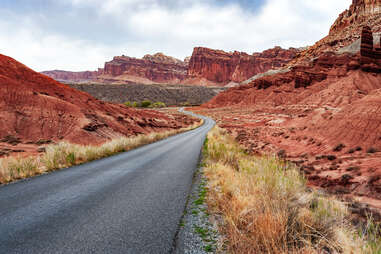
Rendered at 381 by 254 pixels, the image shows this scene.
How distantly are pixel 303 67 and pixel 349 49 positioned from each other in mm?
12769

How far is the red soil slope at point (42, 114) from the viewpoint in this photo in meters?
16.4

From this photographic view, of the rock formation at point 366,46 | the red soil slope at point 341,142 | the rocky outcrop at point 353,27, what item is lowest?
the red soil slope at point 341,142

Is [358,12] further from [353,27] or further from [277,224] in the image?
[277,224]

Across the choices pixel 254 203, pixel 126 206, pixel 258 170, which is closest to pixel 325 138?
pixel 258 170

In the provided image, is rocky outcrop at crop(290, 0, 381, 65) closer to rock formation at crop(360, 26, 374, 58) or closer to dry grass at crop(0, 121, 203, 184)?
rock formation at crop(360, 26, 374, 58)

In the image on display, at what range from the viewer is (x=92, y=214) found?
388cm

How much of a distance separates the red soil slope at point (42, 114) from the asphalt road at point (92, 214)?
416 inches

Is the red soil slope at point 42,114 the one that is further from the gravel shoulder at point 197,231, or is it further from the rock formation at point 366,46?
the rock formation at point 366,46

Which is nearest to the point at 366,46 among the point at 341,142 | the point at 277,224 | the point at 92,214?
the point at 341,142

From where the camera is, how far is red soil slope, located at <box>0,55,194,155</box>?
1636 cm

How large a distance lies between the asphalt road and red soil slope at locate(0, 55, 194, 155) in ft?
34.7

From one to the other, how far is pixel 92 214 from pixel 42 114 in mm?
18435

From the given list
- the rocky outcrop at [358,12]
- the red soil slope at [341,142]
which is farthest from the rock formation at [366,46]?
the rocky outcrop at [358,12]

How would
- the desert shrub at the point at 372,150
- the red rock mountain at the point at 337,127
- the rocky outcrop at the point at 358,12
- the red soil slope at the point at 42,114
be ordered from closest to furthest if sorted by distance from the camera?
the red rock mountain at the point at 337,127 < the desert shrub at the point at 372,150 < the red soil slope at the point at 42,114 < the rocky outcrop at the point at 358,12
